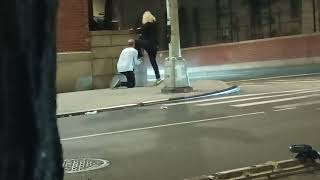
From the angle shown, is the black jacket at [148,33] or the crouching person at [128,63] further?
the black jacket at [148,33]

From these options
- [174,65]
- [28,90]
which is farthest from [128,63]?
[28,90]

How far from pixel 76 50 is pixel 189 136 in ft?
33.8

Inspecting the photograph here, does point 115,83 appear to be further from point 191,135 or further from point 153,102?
point 191,135

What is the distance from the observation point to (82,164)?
7.83 metres

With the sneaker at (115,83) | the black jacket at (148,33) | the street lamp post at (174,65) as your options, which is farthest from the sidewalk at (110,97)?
the black jacket at (148,33)

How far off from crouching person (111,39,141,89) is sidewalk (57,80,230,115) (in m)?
0.54

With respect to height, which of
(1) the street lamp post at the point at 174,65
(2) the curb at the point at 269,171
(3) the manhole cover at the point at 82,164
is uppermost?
(1) the street lamp post at the point at 174,65

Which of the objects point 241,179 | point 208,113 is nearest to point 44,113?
point 241,179

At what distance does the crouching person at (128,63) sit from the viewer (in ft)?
61.5

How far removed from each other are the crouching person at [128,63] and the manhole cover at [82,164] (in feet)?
34.9

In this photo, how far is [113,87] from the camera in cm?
1978

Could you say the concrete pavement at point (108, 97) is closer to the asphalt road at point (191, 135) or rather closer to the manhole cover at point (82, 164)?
the asphalt road at point (191, 135)

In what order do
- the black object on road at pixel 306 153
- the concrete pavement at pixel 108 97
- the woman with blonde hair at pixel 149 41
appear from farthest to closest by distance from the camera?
the woman with blonde hair at pixel 149 41, the concrete pavement at pixel 108 97, the black object on road at pixel 306 153

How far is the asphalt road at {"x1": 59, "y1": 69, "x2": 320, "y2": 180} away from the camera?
7.46m
